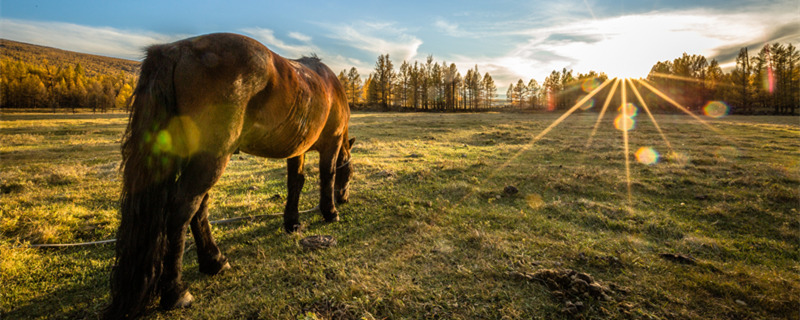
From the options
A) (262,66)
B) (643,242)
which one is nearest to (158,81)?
(262,66)

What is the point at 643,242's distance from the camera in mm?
3992

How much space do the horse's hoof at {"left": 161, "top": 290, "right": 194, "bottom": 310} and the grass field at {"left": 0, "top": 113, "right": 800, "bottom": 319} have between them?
0.06m

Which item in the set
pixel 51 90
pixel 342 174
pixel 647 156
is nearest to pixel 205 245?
pixel 342 174

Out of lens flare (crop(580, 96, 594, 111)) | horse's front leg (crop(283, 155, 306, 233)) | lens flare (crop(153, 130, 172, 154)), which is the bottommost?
horse's front leg (crop(283, 155, 306, 233))

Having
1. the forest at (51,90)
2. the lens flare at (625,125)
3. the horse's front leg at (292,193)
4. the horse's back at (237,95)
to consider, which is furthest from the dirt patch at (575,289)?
the forest at (51,90)

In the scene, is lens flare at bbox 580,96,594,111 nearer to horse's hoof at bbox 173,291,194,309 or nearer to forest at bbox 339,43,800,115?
forest at bbox 339,43,800,115

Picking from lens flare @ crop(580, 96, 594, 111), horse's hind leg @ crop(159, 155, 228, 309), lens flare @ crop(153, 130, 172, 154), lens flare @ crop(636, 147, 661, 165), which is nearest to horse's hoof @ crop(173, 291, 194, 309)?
horse's hind leg @ crop(159, 155, 228, 309)

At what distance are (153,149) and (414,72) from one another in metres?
72.2

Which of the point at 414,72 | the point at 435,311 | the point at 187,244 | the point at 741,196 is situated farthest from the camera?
the point at 414,72

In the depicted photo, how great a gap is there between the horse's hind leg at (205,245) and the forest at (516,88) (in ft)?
213

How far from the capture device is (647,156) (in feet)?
36.4

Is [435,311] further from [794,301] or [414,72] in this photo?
[414,72]

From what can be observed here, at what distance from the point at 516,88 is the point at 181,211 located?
9406 cm

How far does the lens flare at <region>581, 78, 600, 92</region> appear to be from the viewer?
7344 centimetres
